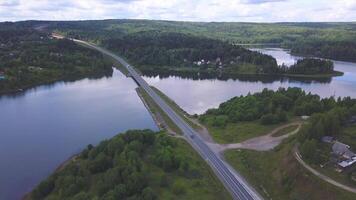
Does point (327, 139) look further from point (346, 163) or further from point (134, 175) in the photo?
point (134, 175)

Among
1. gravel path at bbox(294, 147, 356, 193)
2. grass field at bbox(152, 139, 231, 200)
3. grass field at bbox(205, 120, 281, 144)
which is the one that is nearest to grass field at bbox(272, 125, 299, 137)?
grass field at bbox(205, 120, 281, 144)

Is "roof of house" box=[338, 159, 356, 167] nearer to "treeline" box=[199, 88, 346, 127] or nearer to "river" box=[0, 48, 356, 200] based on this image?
"treeline" box=[199, 88, 346, 127]

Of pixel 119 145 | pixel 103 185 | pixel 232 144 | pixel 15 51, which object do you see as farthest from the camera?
pixel 15 51

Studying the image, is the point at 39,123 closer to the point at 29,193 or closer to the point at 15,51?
the point at 29,193

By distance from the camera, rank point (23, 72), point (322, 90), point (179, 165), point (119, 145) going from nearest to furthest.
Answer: point (179, 165)
point (119, 145)
point (322, 90)
point (23, 72)

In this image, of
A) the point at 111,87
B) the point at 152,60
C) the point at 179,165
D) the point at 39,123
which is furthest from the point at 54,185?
the point at 152,60

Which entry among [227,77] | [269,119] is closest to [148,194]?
[269,119]
